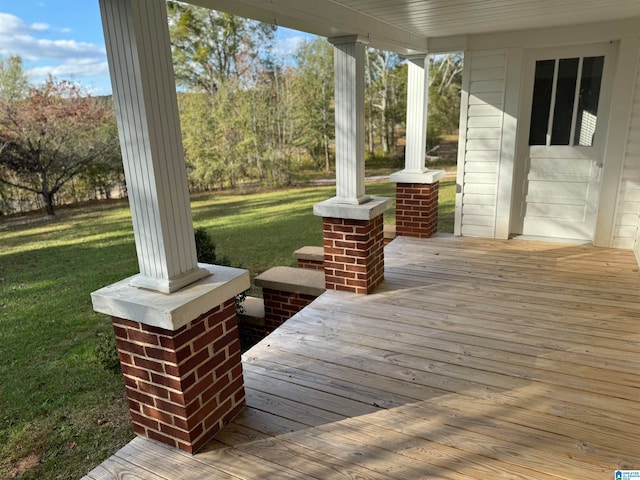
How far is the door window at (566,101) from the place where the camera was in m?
4.33

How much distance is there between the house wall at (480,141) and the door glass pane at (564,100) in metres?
0.55

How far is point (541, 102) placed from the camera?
4570mm

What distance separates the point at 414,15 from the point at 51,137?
9155 mm

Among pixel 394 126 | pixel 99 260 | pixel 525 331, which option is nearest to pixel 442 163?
pixel 394 126

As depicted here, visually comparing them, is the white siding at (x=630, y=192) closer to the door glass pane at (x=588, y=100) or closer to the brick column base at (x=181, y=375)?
the door glass pane at (x=588, y=100)

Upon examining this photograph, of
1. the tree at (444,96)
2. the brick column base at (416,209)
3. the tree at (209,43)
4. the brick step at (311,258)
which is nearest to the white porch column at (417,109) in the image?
the brick column base at (416,209)

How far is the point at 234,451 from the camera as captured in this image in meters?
1.87

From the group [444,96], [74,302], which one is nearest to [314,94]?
[444,96]

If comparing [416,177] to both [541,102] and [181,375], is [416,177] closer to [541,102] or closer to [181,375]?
[541,102]

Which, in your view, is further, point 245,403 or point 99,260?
point 99,260

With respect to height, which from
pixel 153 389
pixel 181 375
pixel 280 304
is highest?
pixel 181 375

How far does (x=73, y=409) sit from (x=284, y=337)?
80.0 inches

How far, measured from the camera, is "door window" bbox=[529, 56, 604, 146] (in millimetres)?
4332

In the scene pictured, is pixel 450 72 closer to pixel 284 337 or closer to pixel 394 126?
pixel 394 126
